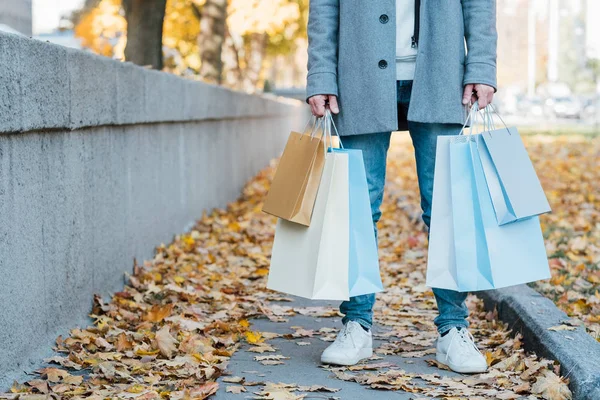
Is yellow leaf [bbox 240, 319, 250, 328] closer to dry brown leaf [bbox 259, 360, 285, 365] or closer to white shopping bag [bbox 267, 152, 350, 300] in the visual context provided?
dry brown leaf [bbox 259, 360, 285, 365]

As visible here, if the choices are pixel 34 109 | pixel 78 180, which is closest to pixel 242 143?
pixel 78 180

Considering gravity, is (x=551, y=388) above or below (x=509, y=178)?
below

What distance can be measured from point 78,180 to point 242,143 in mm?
6986

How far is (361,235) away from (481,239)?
0.48 meters

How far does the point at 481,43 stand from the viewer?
3705 millimetres

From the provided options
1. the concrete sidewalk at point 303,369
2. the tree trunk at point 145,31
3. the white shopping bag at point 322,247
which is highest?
the tree trunk at point 145,31

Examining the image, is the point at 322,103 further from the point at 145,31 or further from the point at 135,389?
the point at 145,31

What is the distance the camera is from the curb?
10.8ft

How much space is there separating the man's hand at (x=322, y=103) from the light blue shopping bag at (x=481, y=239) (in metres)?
0.50

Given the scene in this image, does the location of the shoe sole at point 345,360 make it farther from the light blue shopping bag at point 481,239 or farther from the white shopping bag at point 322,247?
the light blue shopping bag at point 481,239

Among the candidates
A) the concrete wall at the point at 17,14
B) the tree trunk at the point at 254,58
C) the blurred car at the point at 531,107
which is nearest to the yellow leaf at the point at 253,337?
the concrete wall at the point at 17,14

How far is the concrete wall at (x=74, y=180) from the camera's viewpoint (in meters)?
3.36

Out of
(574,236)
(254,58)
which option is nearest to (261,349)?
(574,236)

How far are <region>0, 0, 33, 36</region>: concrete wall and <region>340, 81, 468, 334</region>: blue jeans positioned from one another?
3.27m
